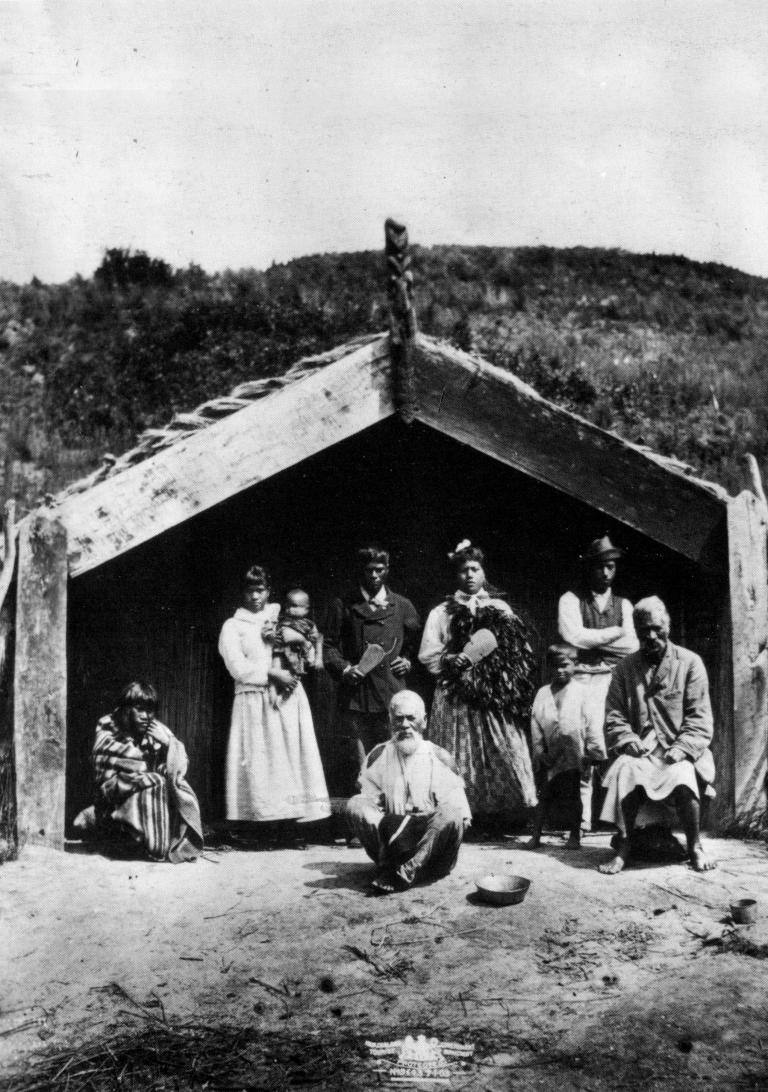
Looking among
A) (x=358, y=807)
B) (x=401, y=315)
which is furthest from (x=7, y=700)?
(x=401, y=315)

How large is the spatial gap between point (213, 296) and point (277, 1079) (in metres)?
17.5

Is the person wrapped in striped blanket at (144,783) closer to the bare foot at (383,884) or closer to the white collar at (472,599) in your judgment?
the bare foot at (383,884)

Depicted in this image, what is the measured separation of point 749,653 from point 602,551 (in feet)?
3.09

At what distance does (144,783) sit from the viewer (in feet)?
18.2

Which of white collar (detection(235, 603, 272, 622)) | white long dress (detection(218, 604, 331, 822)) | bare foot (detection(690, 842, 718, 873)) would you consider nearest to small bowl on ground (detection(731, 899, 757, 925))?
bare foot (detection(690, 842, 718, 873))

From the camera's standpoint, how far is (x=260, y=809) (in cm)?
617

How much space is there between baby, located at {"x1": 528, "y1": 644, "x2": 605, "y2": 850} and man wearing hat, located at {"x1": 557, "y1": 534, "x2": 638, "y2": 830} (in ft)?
0.30

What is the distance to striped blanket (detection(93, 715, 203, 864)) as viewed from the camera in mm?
5535

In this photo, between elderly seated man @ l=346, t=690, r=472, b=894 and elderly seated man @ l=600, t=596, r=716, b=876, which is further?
elderly seated man @ l=600, t=596, r=716, b=876

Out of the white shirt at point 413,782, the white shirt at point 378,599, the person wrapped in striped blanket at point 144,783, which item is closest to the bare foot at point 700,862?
the white shirt at point 413,782

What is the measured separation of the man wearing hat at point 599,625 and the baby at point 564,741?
93mm

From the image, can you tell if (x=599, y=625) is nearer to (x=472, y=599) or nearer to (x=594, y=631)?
(x=594, y=631)

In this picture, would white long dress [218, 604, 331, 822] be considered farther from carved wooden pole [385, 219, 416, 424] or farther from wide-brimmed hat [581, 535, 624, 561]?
wide-brimmed hat [581, 535, 624, 561]

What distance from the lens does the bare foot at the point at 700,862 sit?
17.3 ft
